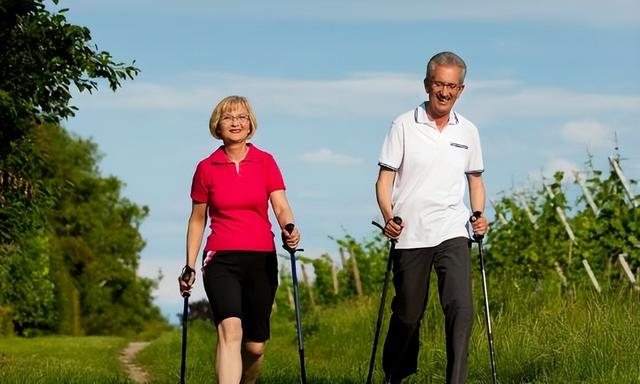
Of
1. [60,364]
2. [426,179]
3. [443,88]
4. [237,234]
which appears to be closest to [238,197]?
[237,234]

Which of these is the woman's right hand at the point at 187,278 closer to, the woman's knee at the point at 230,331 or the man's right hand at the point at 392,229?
the woman's knee at the point at 230,331

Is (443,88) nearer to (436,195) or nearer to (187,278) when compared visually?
(436,195)

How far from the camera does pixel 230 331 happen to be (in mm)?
8500

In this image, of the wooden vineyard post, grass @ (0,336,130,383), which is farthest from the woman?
the wooden vineyard post

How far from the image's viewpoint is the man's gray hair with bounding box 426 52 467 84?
340 inches

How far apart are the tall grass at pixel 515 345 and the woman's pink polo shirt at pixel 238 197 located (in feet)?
8.68

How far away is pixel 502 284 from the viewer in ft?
52.4

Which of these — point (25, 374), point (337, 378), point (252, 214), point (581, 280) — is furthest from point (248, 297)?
point (581, 280)

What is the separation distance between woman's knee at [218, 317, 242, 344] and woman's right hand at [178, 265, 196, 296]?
1.47 ft

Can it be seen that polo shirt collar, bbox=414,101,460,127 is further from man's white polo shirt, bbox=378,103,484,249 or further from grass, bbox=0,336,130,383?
grass, bbox=0,336,130,383

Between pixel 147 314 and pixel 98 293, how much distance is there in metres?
6.53

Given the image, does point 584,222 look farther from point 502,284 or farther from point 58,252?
point 58,252

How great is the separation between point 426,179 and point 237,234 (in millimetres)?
1351

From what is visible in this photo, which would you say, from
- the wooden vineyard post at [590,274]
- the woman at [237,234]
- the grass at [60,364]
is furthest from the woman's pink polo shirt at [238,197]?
the wooden vineyard post at [590,274]
